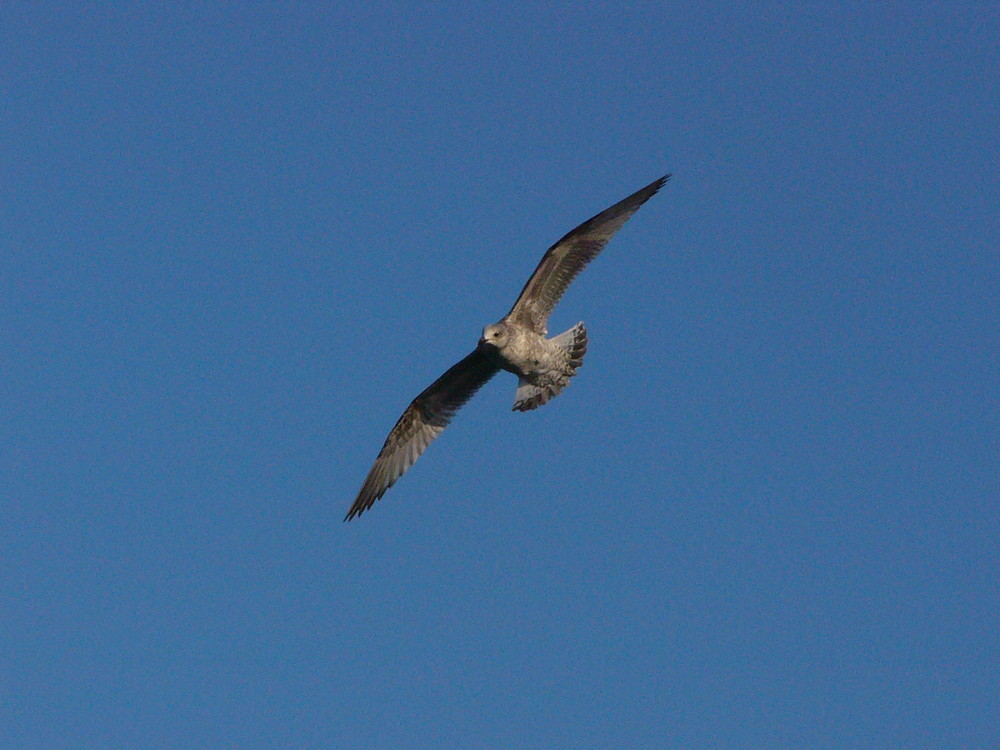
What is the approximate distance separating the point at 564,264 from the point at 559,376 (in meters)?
1.51

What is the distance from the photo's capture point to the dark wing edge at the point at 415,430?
18.9 m

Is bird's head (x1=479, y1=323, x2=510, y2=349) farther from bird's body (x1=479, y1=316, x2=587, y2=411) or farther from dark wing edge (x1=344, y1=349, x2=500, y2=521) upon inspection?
dark wing edge (x1=344, y1=349, x2=500, y2=521)

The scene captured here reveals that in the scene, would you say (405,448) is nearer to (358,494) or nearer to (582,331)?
(358,494)

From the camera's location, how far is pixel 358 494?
1938cm

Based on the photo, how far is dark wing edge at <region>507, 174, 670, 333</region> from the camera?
17.2 metres

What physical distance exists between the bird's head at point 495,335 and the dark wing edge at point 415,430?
Result: 5.56ft

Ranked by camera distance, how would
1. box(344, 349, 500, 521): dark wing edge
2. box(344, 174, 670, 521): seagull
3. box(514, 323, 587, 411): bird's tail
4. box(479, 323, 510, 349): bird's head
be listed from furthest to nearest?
1. box(344, 349, 500, 521): dark wing edge
2. box(514, 323, 587, 411): bird's tail
3. box(344, 174, 670, 521): seagull
4. box(479, 323, 510, 349): bird's head

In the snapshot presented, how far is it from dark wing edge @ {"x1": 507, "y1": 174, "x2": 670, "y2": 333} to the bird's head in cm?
26

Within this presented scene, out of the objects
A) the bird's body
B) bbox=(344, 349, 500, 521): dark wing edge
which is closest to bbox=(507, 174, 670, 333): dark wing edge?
the bird's body

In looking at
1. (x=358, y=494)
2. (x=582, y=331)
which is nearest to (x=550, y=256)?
(x=582, y=331)

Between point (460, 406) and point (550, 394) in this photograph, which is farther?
point (460, 406)

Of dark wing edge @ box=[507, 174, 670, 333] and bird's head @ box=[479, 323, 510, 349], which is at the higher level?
dark wing edge @ box=[507, 174, 670, 333]

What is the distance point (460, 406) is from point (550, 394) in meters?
2.02

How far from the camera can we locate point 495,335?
16953 mm
